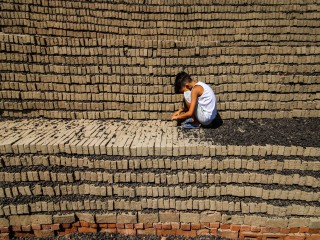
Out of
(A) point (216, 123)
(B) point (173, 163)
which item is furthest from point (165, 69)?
(B) point (173, 163)

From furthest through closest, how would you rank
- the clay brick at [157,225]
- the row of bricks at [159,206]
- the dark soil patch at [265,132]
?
the dark soil patch at [265,132]
the clay brick at [157,225]
the row of bricks at [159,206]

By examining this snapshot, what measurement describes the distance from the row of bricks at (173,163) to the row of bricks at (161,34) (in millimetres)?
2804

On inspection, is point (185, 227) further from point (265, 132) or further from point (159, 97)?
point (159, 97)

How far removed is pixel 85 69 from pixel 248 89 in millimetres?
3085

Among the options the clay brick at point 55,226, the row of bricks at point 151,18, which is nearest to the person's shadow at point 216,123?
the row of bricks at point 151,18

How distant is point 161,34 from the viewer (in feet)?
17.2

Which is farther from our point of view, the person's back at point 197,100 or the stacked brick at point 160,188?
the person's back at point 197,100

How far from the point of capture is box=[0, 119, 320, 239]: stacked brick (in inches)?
133

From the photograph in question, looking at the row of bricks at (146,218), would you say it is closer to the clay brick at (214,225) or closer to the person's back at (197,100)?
the clay brick at (214,225)

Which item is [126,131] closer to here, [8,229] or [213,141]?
[213,141]

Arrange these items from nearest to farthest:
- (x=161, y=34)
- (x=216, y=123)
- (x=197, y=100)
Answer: (x=197, y=100), (x=216, y=123), (x=161, y=34)

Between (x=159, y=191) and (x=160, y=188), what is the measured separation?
0.05 metres

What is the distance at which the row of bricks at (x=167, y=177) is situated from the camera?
133 inches

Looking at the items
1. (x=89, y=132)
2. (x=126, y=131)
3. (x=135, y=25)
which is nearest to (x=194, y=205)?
(x=126, y=131)
